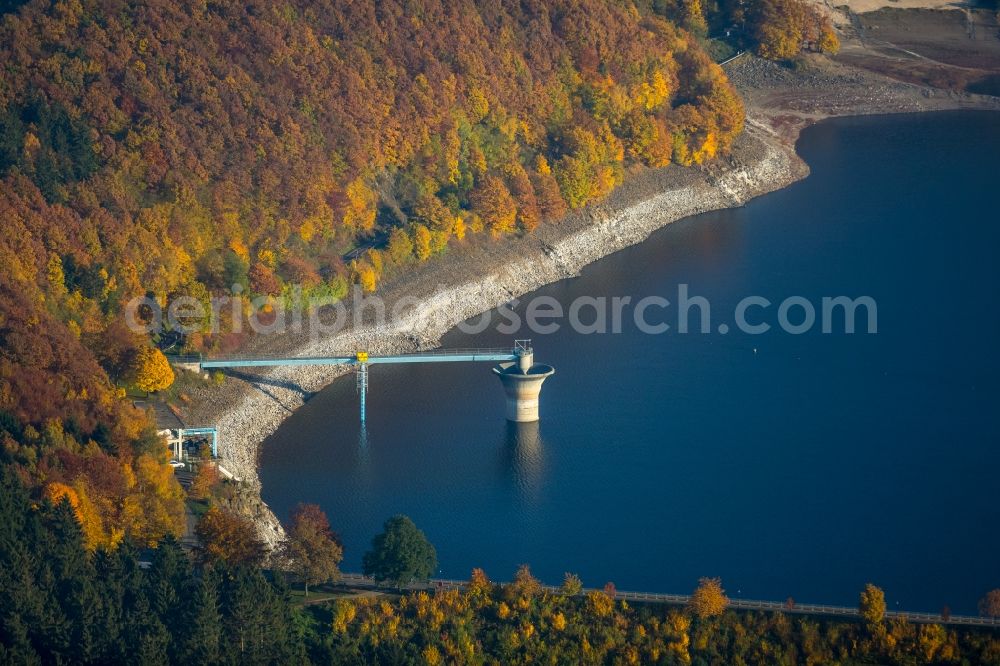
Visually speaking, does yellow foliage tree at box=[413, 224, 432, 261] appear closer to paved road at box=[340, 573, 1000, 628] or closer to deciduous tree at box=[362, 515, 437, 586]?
deciduous tree at box=[362, 515, 437, 586]

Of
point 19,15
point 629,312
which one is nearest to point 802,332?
point 629,312

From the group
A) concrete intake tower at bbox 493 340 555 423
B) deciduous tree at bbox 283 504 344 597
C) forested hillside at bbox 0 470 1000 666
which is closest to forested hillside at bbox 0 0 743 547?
forested hillside at bbox 0 470 1000 666

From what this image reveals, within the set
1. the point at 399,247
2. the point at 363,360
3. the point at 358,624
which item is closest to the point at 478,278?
the point at 399,247

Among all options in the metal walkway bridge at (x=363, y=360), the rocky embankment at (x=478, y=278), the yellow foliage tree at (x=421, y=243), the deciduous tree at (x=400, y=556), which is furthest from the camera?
the yellow foliage tree at (x=421, y=243)

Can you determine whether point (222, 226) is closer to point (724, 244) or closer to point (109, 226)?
point (109, 226)

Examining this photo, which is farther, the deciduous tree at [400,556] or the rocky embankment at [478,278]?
the rocky embankment at [478,278]

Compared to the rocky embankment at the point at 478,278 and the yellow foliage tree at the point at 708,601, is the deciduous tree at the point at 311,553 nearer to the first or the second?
the rocky embankment at the point at 478,278

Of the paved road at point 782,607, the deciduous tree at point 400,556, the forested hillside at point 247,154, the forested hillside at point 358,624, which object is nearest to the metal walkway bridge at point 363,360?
the forested hillside at point 247,154

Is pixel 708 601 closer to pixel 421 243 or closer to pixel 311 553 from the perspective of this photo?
pixel 311 553
